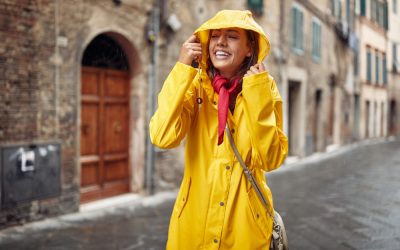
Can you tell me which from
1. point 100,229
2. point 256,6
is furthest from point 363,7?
point 100,229

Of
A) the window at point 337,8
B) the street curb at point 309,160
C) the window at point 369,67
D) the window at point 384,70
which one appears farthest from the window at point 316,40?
the window at point 384,70

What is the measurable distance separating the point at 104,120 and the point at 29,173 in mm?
1751

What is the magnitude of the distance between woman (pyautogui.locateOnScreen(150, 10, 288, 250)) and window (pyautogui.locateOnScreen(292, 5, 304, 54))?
41.8 feet

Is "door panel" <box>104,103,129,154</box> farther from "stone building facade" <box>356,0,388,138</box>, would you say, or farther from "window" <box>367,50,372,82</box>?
"window" <box>367,50,372,82</box>

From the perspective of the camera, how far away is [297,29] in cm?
1457

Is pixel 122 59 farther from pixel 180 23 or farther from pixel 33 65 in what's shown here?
pixel 33 65

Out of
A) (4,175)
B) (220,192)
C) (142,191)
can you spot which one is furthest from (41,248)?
(220,192)

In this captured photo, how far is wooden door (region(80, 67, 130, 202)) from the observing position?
22.7ft

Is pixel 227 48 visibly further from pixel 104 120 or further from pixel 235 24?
pixel 104 120

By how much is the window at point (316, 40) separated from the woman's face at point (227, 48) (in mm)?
14817

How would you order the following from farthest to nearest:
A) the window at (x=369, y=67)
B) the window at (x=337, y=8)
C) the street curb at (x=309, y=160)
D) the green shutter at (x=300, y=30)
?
the window at (x=369, y=67) < the window at (x=337, y=8) < the green shutter at (x=300, y=30) < the street curb at (x=309, y=160)

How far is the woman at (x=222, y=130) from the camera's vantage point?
6.33ft

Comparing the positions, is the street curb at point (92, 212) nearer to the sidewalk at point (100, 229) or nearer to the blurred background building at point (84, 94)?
the sidewalk at point (100, 229)

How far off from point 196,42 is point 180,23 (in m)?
6.47
